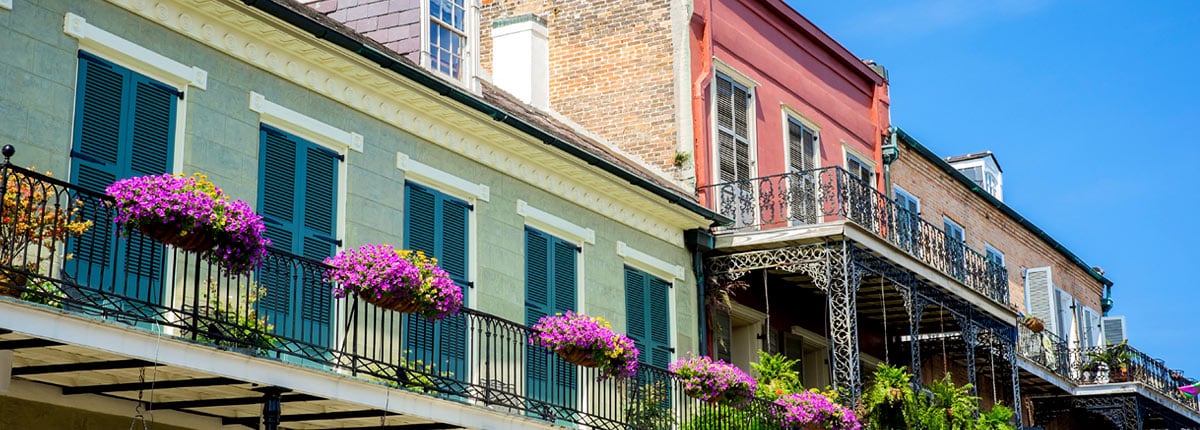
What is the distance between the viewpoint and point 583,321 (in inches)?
640

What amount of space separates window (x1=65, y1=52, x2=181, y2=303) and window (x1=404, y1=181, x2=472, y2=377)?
9.74 feet

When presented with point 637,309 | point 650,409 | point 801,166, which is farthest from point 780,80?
point 650,409

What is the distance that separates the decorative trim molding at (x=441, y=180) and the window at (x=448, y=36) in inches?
56.2

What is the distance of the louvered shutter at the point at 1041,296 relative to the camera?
100ft

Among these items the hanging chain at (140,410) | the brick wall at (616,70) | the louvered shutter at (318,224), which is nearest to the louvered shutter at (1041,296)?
the brick wall at (616,70)

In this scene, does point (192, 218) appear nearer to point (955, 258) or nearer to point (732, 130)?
point (732, 130)

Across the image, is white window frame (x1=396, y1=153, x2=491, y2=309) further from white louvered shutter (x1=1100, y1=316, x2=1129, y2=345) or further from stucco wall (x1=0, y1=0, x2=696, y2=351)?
white louvered shutter (x1=1100, y1=316, x2=1129, y2=345)

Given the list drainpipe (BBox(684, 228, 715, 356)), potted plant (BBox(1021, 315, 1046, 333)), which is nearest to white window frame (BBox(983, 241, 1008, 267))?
potted plant (BBox(1021, 315, 1046, 333))

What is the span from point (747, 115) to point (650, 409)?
6.01m

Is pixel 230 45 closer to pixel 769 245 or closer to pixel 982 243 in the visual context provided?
pixel 769 245

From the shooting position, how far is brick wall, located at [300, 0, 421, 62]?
17.2 meters

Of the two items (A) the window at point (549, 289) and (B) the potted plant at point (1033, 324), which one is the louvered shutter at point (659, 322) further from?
(B) the potted plant at point (1033, 324)

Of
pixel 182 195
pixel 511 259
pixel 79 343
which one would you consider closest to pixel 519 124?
pixel 511 259

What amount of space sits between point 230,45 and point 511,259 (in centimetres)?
416
